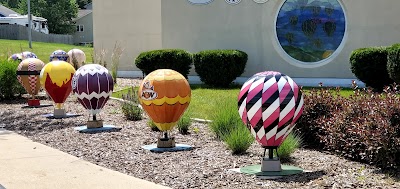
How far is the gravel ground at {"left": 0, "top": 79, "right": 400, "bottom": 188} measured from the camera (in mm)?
7352

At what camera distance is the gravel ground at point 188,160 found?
289 inches

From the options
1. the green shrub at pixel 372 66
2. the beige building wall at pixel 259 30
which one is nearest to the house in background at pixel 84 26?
the beige building wall at pixel 259 30

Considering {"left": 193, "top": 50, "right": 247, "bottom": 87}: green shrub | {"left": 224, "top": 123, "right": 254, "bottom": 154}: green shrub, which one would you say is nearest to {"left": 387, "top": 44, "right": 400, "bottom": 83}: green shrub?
{"left": 193, "top": 50, "right": 247, "bottom": 87}: green shrub

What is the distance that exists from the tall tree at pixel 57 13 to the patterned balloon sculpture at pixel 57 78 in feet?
208

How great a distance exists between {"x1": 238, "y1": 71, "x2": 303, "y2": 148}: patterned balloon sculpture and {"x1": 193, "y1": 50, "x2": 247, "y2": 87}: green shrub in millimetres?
11892

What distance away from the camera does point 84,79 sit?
12125 millimetres

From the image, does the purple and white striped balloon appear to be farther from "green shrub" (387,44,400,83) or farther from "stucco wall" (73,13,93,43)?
"stucco wall" (73,13,93,43)

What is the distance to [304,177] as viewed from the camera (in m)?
7.57

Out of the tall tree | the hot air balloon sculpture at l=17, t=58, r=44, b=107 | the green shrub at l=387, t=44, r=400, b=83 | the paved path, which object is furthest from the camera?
the tall tree

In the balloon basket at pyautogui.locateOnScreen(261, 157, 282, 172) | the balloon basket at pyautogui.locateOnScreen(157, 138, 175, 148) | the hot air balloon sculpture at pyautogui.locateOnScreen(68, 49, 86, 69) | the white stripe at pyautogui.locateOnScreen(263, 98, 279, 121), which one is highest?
the white stripe at pyautogui.locateOnScreen(263, 98, 279, 121)

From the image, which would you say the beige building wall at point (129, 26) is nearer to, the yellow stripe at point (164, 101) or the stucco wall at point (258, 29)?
the stucco wall at point (258, 29)

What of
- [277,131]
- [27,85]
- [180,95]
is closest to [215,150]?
[180,95]

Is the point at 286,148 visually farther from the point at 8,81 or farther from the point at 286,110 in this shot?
the point at 8,81

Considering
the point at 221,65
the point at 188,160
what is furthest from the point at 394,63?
the point at 188,160
